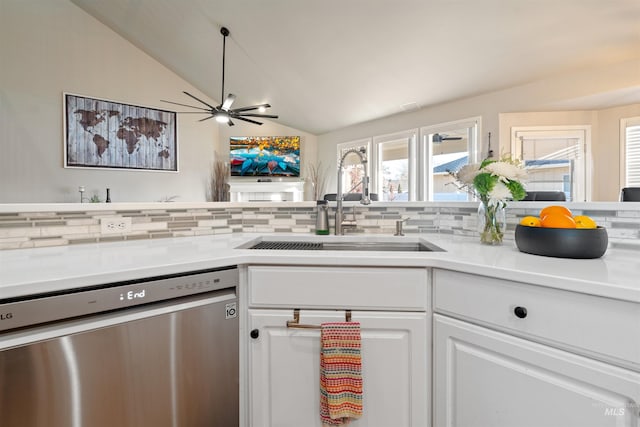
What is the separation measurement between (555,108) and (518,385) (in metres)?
3.22

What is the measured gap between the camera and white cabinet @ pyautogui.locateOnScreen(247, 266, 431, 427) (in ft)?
2.98

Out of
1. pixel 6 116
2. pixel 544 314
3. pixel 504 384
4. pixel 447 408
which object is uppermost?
pixel 6 116

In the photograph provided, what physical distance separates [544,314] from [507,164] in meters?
0.66

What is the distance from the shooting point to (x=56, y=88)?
155 inches

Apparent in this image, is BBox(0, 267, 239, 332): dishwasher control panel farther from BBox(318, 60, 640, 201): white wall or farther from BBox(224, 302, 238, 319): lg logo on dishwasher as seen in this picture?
BBox(318, 60, 640, 201): white wall

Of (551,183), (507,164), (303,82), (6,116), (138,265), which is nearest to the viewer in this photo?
(138,265)

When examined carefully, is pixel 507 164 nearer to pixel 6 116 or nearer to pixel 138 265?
pixel 138 265

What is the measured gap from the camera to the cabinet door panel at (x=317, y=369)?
0.91m

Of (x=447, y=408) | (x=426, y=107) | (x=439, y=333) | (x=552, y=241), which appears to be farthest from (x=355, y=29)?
(x=447, y=408)

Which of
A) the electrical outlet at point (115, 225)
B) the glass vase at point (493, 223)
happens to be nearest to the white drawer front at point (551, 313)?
the glass vase at point (493, 223)

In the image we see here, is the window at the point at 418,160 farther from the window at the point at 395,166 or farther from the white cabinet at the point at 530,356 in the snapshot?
the white cabinet at the point at 530,356

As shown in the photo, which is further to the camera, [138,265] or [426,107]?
[426,107]

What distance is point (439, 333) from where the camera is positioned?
0.88 metres

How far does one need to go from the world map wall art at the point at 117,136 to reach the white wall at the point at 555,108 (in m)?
3.57
